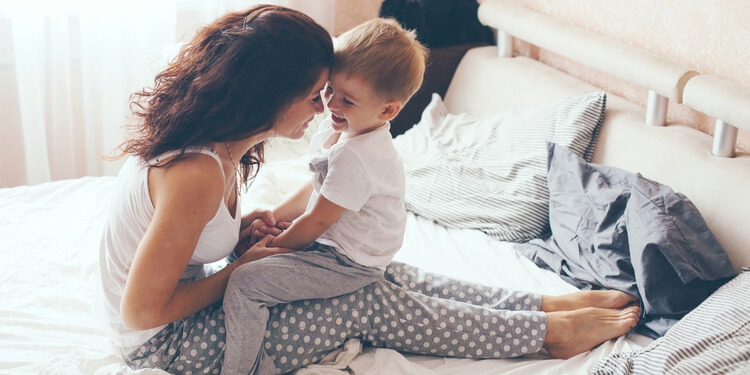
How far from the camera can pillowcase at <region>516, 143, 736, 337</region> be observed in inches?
65.3

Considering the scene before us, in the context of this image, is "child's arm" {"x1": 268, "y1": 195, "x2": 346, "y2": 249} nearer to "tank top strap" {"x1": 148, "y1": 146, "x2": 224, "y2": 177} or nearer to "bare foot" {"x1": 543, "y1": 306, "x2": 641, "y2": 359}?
"tank top strap" {"x1": 148, "y1": 146, "x2": 224, "y2": 177}

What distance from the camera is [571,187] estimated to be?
2.01 m

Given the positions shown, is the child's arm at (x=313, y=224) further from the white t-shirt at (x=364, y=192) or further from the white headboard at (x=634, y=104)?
the white headboard at (x=634, y=104)

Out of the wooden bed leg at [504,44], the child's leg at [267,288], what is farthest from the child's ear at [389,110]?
the wooden bed leg at [504,44]

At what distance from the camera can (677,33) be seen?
211 cm

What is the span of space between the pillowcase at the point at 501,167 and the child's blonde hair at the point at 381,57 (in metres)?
0.73

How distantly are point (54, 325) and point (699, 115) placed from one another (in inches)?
66.6

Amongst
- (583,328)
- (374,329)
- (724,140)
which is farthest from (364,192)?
(724,140)

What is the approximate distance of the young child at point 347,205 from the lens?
1455mm

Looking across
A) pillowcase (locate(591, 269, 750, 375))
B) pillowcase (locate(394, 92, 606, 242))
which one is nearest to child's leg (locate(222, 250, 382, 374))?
pillowcase (locate(591, 269, 750, 375))

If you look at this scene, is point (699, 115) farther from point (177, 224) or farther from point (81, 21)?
point (81, 21)

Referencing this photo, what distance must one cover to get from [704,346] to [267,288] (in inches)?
32.6

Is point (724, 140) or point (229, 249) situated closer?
point (229, 249)

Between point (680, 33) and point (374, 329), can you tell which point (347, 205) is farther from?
point (680, 33)
